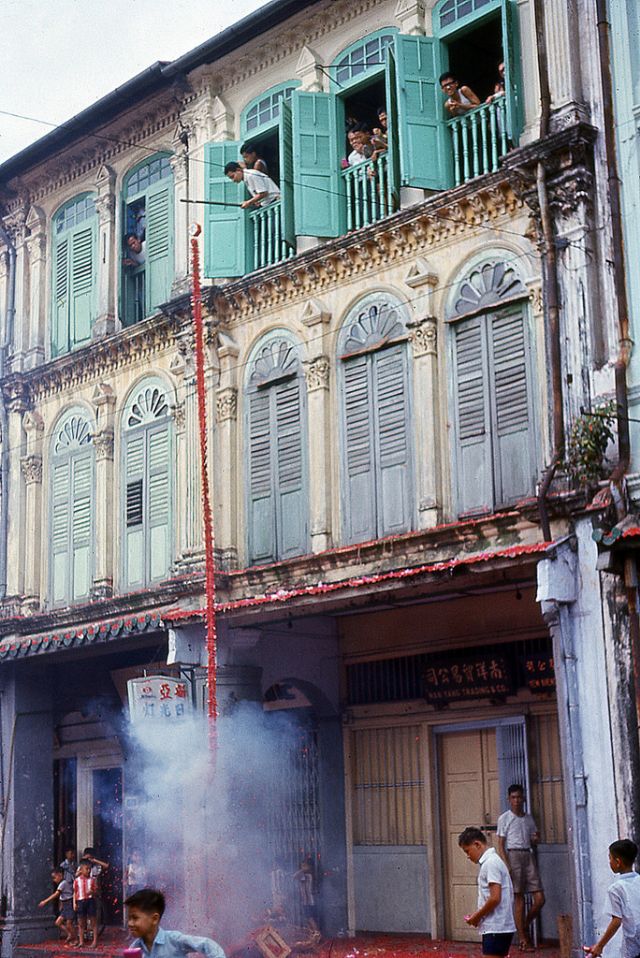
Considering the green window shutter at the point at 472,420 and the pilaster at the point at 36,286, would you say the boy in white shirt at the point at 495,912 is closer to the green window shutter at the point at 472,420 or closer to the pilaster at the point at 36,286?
the green window shutter at the point at 472,420

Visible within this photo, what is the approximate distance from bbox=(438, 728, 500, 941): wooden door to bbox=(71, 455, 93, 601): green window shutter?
591cm

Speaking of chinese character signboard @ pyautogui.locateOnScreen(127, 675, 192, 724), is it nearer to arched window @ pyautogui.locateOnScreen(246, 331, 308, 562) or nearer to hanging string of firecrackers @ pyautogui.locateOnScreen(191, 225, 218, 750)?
hanging string of firecrackers @ pyautogui.locateOnScreen(191, 225, 218, 750)

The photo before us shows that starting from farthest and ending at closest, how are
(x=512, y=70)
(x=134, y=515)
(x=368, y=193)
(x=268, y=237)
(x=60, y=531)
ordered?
(x=60, y=531)
(x=134, y=515)
(x=268, y=237)
(x=368, y=193)
(x=512, y=70)

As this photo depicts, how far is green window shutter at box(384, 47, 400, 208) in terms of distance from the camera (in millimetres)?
15547

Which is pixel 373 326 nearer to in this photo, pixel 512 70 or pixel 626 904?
pixel 512 70

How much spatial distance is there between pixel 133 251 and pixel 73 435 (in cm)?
270

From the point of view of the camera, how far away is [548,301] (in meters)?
13.3

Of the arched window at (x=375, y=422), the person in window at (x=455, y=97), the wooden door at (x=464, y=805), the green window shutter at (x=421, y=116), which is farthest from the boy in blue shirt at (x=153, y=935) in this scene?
the person in window at (x=455, y=97)

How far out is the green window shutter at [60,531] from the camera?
1966cm

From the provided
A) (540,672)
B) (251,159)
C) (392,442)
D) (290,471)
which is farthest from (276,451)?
(540,672)

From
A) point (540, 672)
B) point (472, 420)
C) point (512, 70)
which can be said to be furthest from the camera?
point (540, 672)

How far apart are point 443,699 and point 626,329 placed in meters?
5.10

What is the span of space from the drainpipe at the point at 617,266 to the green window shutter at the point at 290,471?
4.74 metres

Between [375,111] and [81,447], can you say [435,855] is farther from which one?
[375,111]
